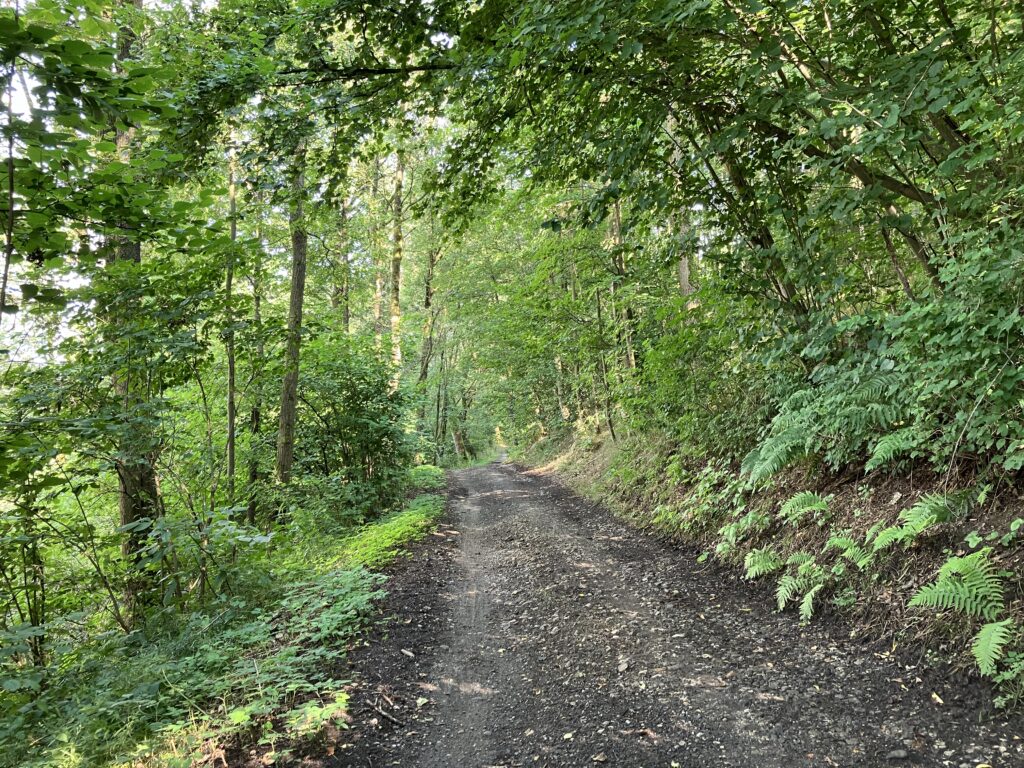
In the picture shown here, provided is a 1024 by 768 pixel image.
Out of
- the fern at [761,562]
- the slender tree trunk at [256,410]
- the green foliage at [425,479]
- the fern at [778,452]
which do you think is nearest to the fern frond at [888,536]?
the fern at [761,562]

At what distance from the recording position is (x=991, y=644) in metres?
3.21

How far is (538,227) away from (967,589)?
15.0ft

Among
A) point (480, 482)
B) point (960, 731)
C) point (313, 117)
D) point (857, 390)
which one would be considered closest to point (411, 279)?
point (480, 482)

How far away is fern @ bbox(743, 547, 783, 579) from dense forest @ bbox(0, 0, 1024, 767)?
0.04m

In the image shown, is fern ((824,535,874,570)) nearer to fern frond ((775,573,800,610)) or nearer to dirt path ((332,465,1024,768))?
fern frond ((775,573,800,610))

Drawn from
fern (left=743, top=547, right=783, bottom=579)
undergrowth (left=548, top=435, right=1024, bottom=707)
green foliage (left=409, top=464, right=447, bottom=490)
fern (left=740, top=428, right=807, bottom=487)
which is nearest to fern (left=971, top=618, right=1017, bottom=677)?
undergrowth (left=548, top=435, right=1024, bottom=707)

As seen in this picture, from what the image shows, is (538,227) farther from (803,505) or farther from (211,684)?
(211,684)

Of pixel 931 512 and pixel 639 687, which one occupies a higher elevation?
pixel 931 512

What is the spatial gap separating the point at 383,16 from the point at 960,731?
6.65 meters

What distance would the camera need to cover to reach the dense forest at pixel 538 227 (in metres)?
3.55

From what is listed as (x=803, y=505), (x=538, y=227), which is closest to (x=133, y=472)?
(x=538, y=227)

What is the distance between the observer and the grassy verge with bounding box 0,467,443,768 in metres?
3.49

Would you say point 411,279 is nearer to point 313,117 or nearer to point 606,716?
point 313,117

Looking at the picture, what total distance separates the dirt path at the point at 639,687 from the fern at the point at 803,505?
91 centimetres
